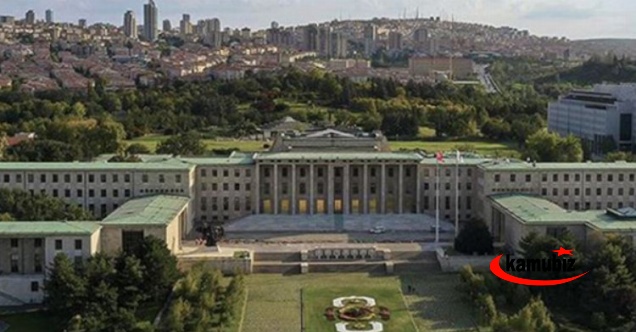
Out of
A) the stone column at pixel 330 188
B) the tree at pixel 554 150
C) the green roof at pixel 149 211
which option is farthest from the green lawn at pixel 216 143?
the green roof at pixel 149 211

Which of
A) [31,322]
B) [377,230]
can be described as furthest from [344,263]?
[31,322]

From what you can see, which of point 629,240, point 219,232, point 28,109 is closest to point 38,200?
point 219,232

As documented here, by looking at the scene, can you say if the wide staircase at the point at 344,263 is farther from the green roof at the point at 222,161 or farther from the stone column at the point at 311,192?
the green roof at the point at 222,161

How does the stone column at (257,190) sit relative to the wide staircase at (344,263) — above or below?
above

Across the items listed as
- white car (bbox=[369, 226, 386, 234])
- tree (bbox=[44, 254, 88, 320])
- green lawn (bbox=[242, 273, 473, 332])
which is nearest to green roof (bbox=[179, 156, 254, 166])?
white car (bbox=[369, 226, 386, 234])

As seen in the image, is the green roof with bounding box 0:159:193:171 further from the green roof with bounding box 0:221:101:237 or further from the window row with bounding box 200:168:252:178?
the green roof with bounding box 0:221:101:237

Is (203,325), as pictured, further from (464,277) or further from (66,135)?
(66,135)
